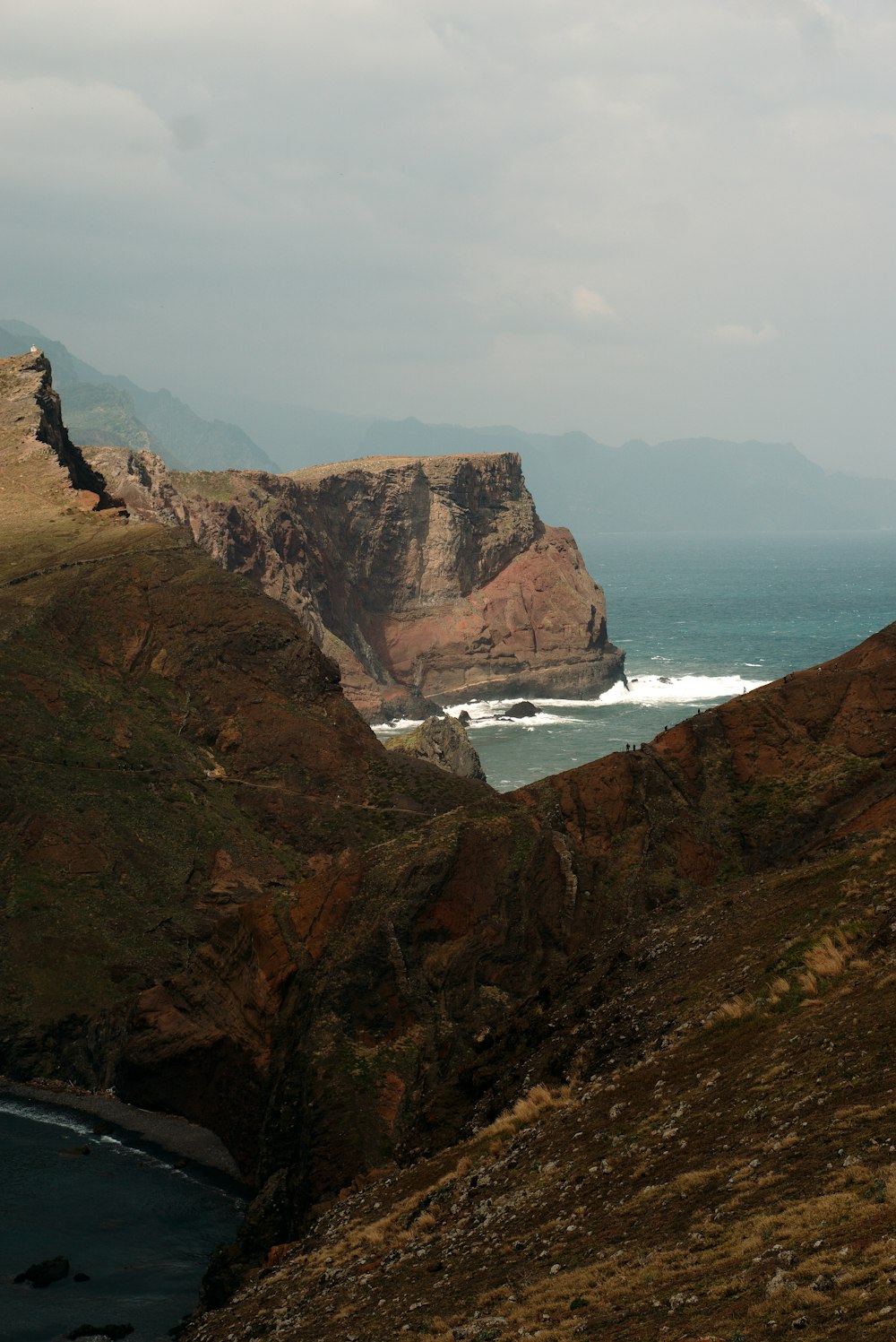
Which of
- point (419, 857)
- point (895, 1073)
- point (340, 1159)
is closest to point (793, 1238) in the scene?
point (895, 1073)

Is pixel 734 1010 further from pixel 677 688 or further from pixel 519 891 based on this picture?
pixel 677 688

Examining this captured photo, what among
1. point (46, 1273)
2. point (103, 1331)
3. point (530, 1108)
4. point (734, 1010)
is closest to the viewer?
point (734, 1010)

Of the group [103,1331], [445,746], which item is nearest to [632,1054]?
[103,1331]

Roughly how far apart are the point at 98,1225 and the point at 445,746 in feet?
205

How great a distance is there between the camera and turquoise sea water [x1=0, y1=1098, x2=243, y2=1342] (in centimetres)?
3512

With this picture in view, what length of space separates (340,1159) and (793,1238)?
2234 cm

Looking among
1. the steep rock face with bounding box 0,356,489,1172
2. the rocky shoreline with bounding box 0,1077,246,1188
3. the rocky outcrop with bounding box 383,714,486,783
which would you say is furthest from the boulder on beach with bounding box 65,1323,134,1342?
the rocky outcrop with bounding box 383,714,486,783

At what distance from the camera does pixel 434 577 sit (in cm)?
17138

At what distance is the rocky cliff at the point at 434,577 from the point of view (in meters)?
155

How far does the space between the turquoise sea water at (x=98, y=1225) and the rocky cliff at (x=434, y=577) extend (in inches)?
4022

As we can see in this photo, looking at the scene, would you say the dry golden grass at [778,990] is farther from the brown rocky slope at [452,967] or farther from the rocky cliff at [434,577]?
the rocky cliff at [434,577]

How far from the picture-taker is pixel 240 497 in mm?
148000

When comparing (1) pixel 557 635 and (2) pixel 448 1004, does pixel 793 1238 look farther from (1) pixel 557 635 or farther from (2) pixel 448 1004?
(1) pixel 557 635

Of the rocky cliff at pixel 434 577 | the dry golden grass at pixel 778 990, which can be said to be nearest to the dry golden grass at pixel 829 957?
the dry golden grass at pixel 778 990
